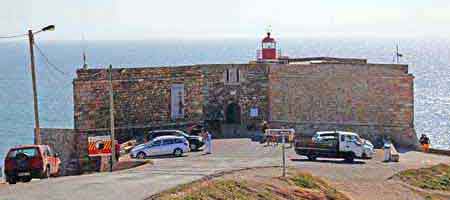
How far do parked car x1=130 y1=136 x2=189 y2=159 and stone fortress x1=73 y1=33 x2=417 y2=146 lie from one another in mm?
5718

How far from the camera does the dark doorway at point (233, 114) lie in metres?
43.8

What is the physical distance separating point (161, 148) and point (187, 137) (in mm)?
2407

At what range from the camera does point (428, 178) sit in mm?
31578

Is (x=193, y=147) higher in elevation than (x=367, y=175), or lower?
higher

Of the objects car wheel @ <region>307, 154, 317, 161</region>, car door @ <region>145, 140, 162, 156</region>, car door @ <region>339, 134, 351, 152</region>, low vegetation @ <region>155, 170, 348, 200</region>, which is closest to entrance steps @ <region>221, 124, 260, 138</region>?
car door @ <region>145, 140, 162, 156</region>

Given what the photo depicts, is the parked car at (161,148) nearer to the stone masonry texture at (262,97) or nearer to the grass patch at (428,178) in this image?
the stone masonry texture at (262,97)

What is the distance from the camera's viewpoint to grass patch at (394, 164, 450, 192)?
1204 inches

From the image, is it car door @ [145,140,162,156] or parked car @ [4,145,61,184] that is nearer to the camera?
parked car @ [4,145,61,184]

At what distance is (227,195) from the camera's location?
22.9 meters

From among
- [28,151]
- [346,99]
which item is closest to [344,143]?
[346,99]

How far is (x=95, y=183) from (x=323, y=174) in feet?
30.0

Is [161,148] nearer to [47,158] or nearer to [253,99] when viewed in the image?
[47,158]

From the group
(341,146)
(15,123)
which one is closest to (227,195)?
(341,146)

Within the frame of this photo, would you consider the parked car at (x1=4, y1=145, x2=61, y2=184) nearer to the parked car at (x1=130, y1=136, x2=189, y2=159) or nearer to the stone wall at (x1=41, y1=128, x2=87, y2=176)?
the parked car at (x1=130, y1=136, x2=189, y2=159)
